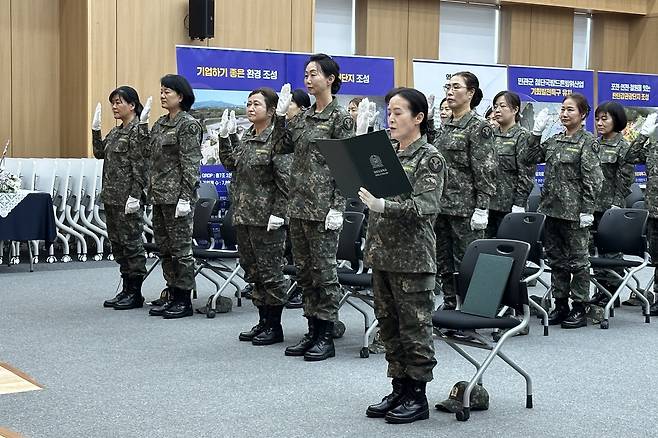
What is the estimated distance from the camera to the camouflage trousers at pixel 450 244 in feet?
19.9

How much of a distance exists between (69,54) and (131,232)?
171 inches

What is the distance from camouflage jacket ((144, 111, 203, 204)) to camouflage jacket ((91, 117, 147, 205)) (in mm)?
406

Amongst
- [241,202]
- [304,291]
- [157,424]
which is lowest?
[157,424]

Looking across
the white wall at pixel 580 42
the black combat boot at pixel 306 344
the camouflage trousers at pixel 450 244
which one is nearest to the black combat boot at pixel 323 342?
the black combat boot at pixel 306 344

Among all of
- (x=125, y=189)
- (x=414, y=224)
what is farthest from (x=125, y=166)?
(x=414, y=224)

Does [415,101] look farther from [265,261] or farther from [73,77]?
[73,77]

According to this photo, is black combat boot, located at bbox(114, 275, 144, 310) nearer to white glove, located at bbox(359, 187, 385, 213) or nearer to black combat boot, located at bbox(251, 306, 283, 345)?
black combat boot, located at bbox(251, 306, 283, 345)

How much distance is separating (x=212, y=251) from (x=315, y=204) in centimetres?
186

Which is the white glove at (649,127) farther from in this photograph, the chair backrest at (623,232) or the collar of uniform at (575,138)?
the collar of uniform at (575,138)

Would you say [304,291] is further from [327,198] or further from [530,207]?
[530,207]

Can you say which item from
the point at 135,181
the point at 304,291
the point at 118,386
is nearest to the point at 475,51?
the point at 135,181

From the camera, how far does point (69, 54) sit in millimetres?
10742

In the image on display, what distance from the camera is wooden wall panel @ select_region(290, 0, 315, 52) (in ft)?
38.1

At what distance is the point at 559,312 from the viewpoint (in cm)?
686
